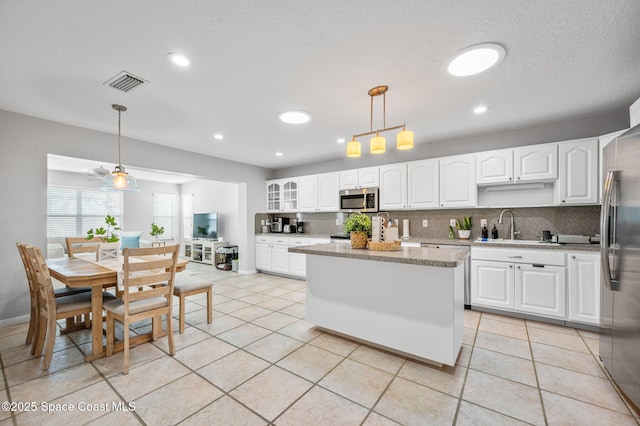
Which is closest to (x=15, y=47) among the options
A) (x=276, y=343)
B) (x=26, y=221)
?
(x=26, y=221)

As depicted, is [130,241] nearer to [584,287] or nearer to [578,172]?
[584,287]

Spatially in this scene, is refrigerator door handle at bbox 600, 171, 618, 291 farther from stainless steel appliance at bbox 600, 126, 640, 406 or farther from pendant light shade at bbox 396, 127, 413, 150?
pendant light shade at bbox 396, 127, 413, 150

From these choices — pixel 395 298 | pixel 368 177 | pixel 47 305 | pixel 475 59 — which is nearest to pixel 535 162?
pixel 475 59

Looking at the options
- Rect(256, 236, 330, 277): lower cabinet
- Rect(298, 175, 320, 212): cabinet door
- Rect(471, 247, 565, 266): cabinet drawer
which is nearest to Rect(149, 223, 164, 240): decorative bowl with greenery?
Rect(256, 236, 330, 277): lower cabinet

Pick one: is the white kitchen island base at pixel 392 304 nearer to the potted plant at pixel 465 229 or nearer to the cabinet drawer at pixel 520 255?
the cabinet drawer at pixel 520 255

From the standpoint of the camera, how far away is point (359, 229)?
263cm

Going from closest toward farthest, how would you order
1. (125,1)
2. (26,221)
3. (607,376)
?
(125,1) → (607,376) → (26,221)

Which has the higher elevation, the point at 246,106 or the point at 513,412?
the point at 246,106

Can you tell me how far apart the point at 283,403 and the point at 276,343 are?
2.84 feet

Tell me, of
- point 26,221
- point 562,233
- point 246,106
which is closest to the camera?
point 246,106

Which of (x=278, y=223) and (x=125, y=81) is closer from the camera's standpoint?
(x=125, y=81)

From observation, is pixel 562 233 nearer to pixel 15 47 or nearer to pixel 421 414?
pixel 421 414

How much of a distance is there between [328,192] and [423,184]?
A: 185cm

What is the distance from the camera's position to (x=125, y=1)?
4.99 feet
